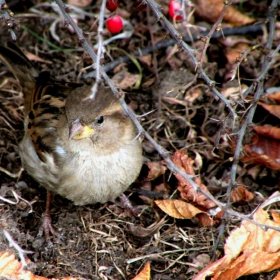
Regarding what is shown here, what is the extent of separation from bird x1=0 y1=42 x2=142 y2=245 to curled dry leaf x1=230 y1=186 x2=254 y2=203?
2.14 feet

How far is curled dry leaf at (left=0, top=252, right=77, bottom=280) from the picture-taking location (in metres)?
2.98

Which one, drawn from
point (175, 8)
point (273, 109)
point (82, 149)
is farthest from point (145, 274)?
point (175, 8)

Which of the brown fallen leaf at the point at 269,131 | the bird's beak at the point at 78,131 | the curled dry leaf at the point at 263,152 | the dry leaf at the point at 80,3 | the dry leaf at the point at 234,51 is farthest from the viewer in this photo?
the dry leaf at the point at 80,3

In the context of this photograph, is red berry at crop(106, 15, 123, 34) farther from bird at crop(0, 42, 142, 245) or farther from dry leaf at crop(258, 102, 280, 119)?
dry leaf at crop(258, 102, 280, 119)

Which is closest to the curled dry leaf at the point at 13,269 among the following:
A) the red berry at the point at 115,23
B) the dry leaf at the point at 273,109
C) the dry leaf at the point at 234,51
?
the red berry at the point at 115,23

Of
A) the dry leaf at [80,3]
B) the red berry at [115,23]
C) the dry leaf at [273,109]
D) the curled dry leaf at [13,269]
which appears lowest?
the dry leaf at [273,109]

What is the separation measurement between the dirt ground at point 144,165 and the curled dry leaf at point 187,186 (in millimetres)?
95

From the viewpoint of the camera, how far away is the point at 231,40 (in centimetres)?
439

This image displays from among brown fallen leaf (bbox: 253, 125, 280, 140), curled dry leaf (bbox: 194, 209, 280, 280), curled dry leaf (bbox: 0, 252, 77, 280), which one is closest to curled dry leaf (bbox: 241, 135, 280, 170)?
brown fallen leaf (bbox: 253, 125, 280, 140)

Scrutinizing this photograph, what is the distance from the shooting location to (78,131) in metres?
3.25

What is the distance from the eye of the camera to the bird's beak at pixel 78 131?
3.22 m

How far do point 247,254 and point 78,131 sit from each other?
118 cm

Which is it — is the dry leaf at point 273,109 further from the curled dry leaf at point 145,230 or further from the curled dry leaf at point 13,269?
the curled dry leaf at point 13,269

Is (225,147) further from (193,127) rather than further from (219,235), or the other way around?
(219,235)
